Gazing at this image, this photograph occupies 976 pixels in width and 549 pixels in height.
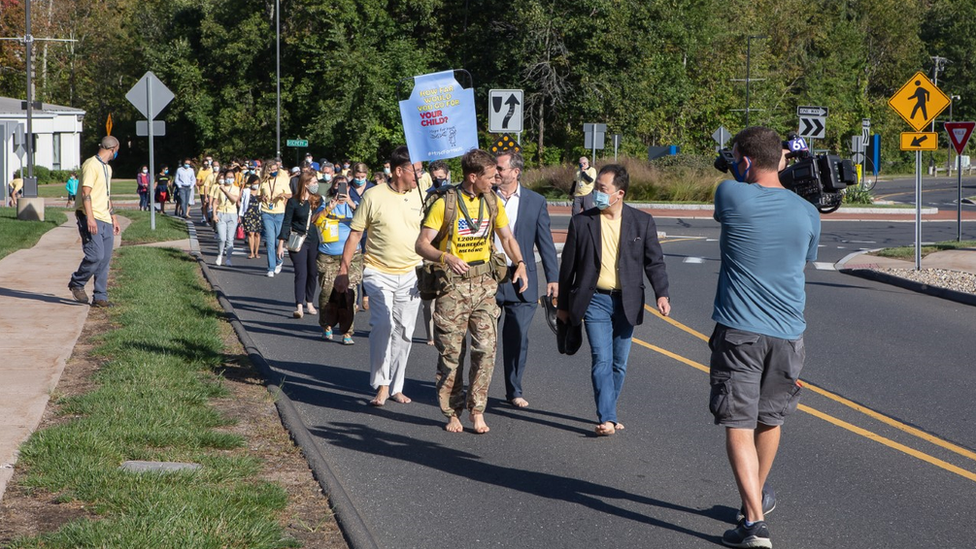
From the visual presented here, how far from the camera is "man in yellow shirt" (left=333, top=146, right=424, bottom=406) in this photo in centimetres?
825

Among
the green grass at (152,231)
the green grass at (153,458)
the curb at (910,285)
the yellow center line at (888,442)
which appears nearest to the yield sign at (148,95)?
the green grass at (152,231)

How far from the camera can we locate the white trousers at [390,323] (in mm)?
8234

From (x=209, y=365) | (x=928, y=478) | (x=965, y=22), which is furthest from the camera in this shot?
(x=965, y=22)

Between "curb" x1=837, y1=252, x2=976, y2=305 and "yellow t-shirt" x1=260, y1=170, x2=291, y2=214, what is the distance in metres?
9.44

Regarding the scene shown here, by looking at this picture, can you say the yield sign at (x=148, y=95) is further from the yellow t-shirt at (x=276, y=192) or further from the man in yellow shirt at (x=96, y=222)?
the man in yellow shirt at (x=96, y=222)

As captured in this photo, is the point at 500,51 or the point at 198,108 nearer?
the point at 500,51

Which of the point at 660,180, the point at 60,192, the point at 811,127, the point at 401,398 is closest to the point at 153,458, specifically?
the point at 401,398

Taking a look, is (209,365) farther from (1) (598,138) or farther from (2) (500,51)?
(2) (500,51)

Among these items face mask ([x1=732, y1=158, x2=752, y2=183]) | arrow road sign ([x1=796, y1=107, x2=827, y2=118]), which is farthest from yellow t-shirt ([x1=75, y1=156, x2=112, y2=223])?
arrow road sign ([x1=796, y1=107, x2=827, y2=118])

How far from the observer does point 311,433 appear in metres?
7.41

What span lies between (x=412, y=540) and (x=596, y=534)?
88 centimetres

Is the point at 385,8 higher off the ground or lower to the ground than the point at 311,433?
higher

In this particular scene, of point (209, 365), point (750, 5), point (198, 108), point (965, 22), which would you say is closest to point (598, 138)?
point (209, 365)

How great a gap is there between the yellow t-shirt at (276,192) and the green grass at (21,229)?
5.11 m
